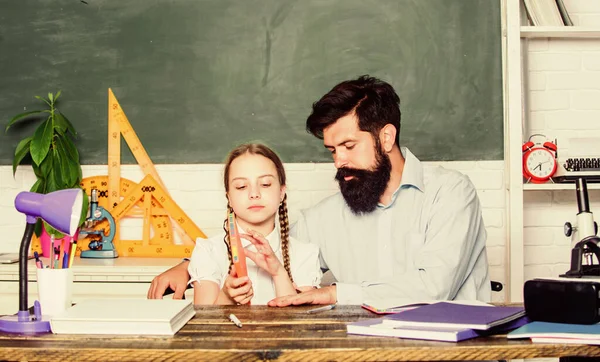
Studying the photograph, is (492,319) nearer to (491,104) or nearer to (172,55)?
(491,104)

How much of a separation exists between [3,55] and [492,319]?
3156 millimetres

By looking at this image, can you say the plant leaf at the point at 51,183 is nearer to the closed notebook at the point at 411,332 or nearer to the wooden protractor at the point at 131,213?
the wooden protractor at the point at 131,213

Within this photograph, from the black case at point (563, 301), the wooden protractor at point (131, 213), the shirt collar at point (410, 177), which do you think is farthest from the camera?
the wooden protractor at point (131, 213)

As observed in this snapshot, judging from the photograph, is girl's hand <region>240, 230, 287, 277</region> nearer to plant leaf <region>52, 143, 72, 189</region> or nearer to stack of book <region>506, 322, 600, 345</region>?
stack of book <region>506, 322, 600, 345</region>

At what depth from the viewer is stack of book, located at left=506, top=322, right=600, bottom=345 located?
1.43 metres

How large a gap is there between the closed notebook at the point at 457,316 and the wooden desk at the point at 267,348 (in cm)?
4

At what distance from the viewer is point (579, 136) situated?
144 inches

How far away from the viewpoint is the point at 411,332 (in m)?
1.49

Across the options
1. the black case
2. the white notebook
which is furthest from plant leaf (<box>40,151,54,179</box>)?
the black case

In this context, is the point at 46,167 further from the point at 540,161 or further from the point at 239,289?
the point at 540,161

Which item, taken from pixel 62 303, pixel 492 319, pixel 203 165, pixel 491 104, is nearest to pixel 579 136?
pixel 491 104

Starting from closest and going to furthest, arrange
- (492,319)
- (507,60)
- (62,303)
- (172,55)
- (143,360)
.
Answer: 1. (143,360)
2. (492,319)
3. (62,303)
4. (507,60)
5. (172,55)

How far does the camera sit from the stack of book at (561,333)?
1432mm

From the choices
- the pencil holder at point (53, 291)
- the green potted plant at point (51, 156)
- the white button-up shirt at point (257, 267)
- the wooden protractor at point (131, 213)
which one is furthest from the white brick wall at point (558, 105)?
the pencil holder at point (53, 291)
